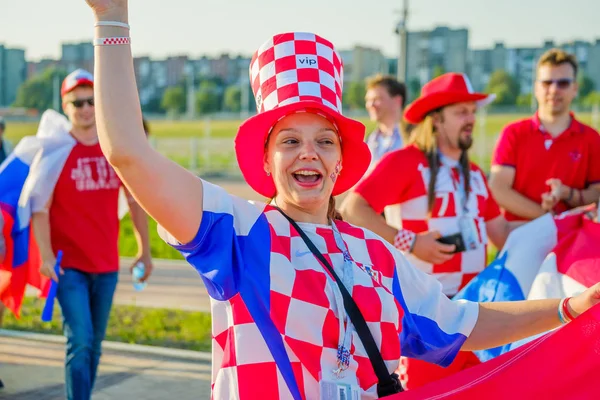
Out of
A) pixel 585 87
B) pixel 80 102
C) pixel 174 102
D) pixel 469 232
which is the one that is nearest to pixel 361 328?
pixel 469 232

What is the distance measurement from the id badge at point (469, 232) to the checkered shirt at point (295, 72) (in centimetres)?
201

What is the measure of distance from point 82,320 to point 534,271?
255 centimetres

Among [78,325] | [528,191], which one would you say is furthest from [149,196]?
[528,191]

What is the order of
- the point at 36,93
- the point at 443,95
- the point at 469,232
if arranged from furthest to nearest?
the point at 36,93
the point at 443,95
the point at 469,232

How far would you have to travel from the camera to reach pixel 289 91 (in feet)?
8.24

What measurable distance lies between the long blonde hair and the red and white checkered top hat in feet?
6.08

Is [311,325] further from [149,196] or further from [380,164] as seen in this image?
[380,164]

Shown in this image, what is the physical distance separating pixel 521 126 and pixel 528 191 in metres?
0.43

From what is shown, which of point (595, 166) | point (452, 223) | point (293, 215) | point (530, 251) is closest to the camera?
point (293, 215)

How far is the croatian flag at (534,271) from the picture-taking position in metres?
3.87

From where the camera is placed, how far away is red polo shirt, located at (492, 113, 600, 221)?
16.8 feet

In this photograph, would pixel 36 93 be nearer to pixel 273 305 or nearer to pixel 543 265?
pixel 543 265

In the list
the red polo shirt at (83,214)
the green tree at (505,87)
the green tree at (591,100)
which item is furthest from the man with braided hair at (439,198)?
the green tree at (505,87)

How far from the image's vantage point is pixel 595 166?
16.9ft
